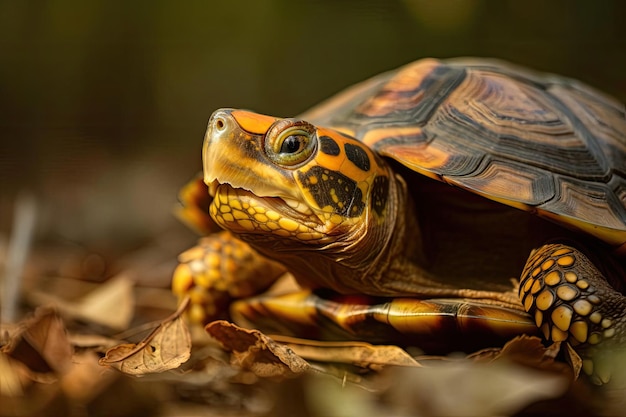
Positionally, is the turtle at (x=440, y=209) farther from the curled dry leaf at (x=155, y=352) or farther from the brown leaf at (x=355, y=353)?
the curled dry leaf at (x=155, y=352)

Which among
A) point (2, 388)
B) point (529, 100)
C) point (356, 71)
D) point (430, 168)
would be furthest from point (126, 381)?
point (356, 71)

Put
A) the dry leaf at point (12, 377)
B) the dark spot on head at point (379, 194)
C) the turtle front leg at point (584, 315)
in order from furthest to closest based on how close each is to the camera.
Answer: the dark spot on head at point (379, 194) < the turtle front leg at point (584, 315) < the dry leaf at point (12, 377)

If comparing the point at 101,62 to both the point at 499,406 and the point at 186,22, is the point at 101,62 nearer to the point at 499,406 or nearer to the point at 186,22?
the point at 186,22

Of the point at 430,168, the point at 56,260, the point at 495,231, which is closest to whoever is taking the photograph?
the point at 430,168

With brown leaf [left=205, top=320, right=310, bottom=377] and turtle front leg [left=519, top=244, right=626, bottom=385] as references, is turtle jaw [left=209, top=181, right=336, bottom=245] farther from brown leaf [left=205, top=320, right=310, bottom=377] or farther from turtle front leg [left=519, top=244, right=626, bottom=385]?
turtle front leg [left=519, top=244, right=626, bottom=385]

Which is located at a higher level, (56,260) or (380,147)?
(380,147)

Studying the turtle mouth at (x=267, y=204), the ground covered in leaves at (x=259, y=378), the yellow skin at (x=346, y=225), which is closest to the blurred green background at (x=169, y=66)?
the yellow skin at (x=346, y=225)

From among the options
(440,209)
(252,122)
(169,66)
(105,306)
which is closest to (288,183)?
(252,122)
